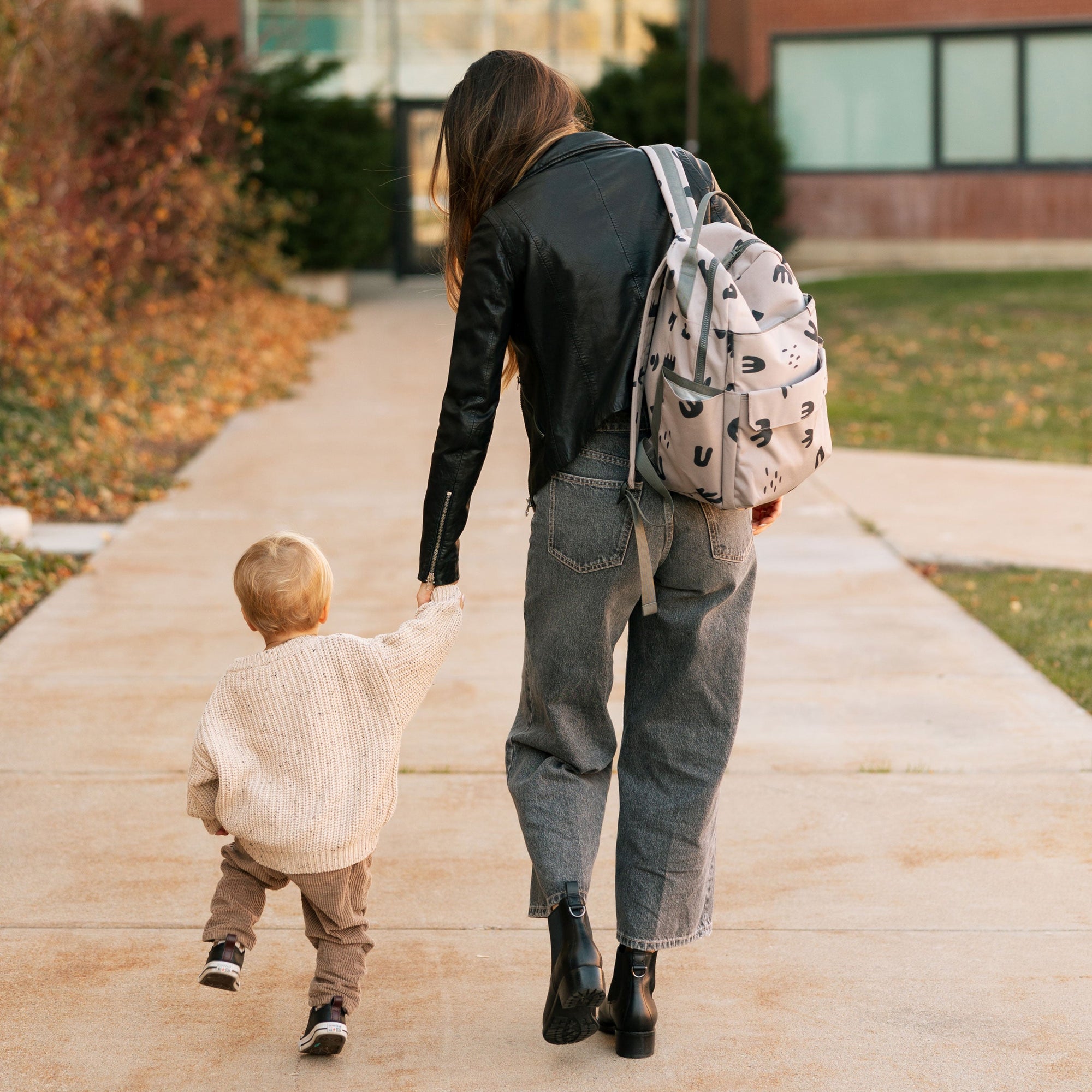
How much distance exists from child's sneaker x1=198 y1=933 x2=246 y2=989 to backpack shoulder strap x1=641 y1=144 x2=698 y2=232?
1.54m

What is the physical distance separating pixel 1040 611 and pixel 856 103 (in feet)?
63.8

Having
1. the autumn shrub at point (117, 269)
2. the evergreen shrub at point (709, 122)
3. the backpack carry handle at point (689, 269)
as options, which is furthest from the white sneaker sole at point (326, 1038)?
the evergreen shrub at point (709, 122)

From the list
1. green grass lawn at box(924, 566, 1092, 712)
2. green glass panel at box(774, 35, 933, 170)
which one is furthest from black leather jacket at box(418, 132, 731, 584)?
green glass panel at box(774, 35, 933, 170)

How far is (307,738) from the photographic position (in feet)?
9.06

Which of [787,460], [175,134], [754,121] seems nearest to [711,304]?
[787,460]

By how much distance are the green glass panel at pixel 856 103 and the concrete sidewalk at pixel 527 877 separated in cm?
1871

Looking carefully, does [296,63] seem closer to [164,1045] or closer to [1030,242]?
[1030,242]

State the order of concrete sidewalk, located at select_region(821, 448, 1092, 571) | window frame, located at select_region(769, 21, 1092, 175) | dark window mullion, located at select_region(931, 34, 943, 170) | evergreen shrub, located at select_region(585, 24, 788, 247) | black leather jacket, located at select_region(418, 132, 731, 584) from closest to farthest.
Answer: black leather jacket, located at select_region(418, 132, 731, 584)
concrete sidewalk, located at select_region(821, 448, 1092, 571)
evergreen shrub, located at select_region(585, 24, 788, 247)
window frame, located at select_region(769, 21, 1092, 175)
dark window mullion, located at select_region(931, 34, 943, 170)

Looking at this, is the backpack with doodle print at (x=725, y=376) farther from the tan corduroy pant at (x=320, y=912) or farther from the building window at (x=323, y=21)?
A: the building window at (x=323, y=21)

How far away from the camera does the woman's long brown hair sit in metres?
2.74

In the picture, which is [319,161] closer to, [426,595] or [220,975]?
[426,595]

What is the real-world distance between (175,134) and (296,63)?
4.99 meters

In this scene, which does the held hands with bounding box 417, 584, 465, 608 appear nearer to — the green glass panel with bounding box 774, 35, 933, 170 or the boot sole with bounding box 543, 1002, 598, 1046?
the boot sole with bounding box 543, 1002, 598, 1046

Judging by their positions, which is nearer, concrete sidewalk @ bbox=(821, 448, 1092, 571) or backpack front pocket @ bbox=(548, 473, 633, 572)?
backpack front pocket @ bbox=(548, 473, 633, 572)
